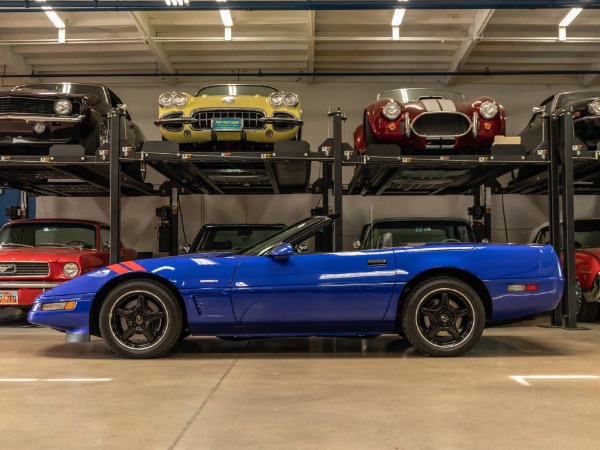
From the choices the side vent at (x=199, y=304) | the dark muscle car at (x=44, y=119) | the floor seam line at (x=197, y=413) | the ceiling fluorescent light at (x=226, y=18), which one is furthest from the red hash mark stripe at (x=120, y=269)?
the ceiling fluorescent light at (x=226, y=18)

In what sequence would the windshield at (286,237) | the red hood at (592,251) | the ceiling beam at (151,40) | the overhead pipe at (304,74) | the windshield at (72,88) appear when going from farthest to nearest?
the overhead pipe at (304,74) < the ceiling beam at (151,40) < the windshield at (72,88) < the red hood at (592,251) < the windshield at (286,237)

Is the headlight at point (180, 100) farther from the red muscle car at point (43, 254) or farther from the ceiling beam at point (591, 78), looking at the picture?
the ceiling beam at point (591, 78)

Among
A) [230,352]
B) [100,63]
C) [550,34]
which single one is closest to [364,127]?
[230,352]

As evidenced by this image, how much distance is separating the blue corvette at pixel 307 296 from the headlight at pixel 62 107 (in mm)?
3209

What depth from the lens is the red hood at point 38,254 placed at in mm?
7263

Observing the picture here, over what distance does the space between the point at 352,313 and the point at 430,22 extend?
24.0 feet

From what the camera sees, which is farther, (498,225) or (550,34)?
(498,225)

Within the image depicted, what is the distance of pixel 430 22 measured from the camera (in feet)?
34.9

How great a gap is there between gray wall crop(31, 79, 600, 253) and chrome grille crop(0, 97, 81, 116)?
4901 millimetres

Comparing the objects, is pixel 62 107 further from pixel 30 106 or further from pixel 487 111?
pixel 487 111

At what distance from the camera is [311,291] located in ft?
16.2

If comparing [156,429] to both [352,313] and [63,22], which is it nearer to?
[352,313]

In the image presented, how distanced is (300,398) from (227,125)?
4.37 m


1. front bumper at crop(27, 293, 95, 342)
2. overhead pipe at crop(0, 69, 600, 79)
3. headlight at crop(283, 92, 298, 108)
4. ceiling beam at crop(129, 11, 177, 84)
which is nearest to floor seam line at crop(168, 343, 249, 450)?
front bumper at crop(27, 293, 95, 342)
